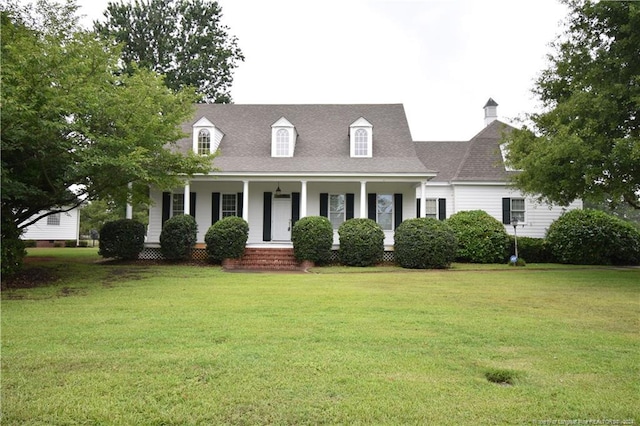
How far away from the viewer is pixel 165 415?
304cm

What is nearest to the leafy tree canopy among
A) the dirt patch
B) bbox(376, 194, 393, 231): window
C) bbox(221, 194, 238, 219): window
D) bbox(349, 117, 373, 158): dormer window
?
the dirt patch

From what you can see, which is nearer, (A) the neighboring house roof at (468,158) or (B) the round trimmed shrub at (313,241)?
(B) the round trimmed shrub at (313,241)

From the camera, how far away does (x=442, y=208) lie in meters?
21.7

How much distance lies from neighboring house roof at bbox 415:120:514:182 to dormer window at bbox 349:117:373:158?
176 inches

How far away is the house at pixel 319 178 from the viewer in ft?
57.8

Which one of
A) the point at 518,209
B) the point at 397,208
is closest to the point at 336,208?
the point at 397,208

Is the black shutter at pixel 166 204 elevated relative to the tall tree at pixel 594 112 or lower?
lower

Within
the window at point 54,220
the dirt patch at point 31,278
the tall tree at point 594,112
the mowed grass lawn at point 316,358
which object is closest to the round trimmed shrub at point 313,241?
the mowed grass lawn at point 316,358

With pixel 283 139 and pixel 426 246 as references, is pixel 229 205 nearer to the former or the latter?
pixel 283 139

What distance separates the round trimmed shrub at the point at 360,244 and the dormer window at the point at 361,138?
168 inches

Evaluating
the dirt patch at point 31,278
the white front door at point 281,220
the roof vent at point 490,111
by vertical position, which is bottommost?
the dirt patch at point 31,278

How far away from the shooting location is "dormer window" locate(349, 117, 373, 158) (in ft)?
62.0

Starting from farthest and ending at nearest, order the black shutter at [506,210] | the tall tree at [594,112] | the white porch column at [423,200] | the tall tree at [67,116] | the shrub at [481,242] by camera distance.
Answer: the black shutter at [506,210] → the shrub at [481,242] → the white porch column at [423,200] → the tall tree at [594,112] → the tall tree at [67,116]

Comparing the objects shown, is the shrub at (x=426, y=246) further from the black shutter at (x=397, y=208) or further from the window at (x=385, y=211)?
the window at (x=385, y=211)
